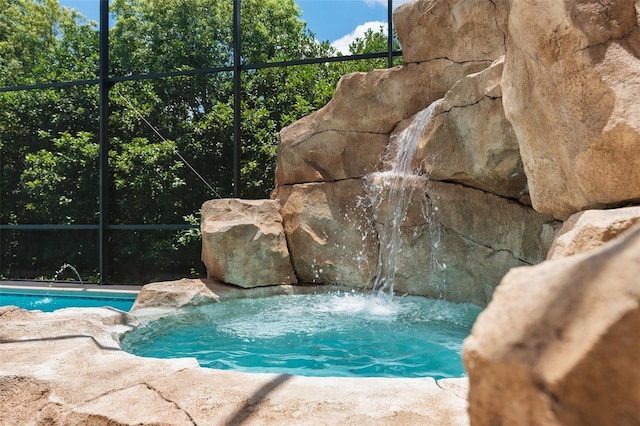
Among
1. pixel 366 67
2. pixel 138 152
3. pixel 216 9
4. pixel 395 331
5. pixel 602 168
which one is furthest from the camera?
pixel 216 9

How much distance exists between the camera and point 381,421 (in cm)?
163

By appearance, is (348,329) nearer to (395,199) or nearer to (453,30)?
(395,199)

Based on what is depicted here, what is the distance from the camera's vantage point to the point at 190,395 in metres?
1.88

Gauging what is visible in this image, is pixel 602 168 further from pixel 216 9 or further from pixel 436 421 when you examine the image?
pixel 216 9

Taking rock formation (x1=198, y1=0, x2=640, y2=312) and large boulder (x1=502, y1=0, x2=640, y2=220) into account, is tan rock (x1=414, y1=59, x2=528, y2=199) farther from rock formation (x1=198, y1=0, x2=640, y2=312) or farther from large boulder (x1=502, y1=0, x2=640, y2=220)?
large boulder (x1=502, y1=0, x2=640, y2=220)

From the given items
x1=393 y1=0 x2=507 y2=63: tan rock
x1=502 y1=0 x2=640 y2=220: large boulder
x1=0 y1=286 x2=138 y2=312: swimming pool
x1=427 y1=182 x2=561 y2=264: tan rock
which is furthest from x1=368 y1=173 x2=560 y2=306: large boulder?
x1=0 y1=286 x2=138 y2=312: swimming pool

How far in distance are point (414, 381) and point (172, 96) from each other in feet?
32.8

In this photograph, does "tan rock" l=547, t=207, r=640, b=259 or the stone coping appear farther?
"tan rock" l=547, t=207, r=640, b=259

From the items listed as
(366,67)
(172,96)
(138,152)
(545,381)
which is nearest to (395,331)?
(545,381)

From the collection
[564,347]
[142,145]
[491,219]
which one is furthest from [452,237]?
[142,145]

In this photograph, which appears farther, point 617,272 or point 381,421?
point 381,421

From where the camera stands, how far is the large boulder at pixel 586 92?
220cm

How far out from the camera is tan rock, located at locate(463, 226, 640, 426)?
2.38ft

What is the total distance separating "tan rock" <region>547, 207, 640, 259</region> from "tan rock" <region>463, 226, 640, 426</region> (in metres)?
1.09
